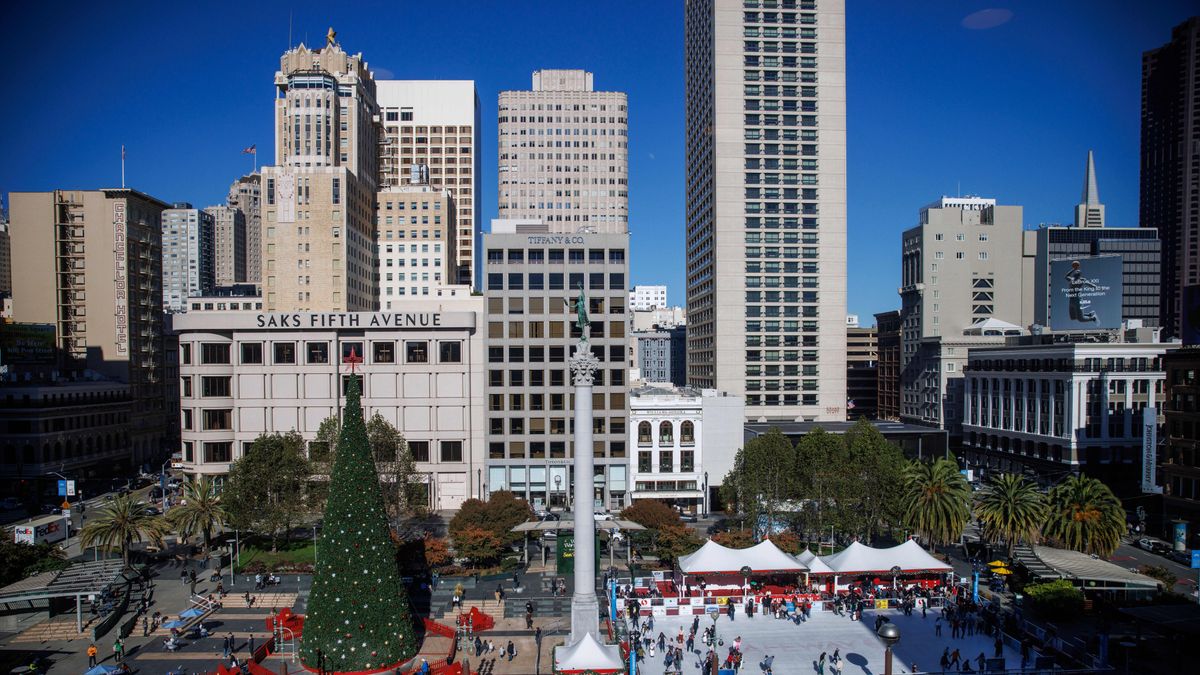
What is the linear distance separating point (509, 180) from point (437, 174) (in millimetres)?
28119

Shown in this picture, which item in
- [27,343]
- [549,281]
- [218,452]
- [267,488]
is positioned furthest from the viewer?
[27,343]

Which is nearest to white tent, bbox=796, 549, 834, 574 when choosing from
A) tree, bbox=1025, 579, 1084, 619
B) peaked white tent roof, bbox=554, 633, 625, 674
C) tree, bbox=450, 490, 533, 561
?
tree, bbox=1025, 579, 1084, 619

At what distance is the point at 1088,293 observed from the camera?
91500mm

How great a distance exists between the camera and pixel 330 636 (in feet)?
119

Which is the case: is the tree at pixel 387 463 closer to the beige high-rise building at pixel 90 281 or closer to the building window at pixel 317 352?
the building window at pixel 317 352

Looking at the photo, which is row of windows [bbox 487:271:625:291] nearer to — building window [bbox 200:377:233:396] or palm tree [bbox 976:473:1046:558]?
building window [bbox 200:377:233:396]

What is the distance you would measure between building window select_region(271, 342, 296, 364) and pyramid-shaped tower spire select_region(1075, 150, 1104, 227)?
175223 mm

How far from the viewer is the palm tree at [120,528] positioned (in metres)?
55.0

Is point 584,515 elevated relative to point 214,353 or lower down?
lower down

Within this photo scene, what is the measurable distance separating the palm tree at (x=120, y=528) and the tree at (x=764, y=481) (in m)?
46.9

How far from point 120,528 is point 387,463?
2003 cm

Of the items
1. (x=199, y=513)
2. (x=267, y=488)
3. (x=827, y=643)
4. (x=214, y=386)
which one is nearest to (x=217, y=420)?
(x=214, y=386)

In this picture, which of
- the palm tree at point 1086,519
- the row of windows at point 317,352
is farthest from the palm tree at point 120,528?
the palm tree at point 1086,519

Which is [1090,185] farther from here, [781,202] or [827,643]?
[827,643]
